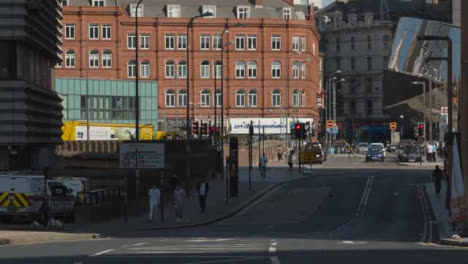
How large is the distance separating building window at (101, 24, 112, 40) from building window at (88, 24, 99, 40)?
0.70 m

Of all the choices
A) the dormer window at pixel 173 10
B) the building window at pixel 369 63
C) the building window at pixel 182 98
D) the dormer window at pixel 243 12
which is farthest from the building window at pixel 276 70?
the building window at pixel 369 63

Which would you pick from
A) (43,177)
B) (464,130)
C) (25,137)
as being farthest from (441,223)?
(25,137)

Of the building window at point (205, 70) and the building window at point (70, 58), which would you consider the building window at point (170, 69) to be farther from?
the building window at point (70, 58)

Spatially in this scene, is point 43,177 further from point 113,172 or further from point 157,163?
point 113,172

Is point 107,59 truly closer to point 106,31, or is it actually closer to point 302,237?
point 106,31

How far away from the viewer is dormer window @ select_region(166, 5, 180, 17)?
4872 inches

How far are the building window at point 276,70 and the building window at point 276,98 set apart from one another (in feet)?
5.91

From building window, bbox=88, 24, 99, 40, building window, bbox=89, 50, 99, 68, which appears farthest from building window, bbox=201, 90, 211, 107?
building window, bbox=88, 24, 99, 40

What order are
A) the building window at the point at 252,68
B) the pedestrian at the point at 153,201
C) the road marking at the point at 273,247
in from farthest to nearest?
the building window at the point at 252,68, the pedestrian at the point at 153,201, the road marking at the point at 273,247

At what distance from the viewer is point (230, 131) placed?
123 m

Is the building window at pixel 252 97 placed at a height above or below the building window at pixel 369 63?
below

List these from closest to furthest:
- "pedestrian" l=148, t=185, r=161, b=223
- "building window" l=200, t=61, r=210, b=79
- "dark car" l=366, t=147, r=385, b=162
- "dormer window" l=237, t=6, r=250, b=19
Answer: "pedestrian" l=148, t=185, r=161, b=223 < "dark car" l=366, t=147, r=385, b=162 < "building window" l=200, t=61, r=210, b=79 < "dormer window" l=237, t=6, r=250, b=19

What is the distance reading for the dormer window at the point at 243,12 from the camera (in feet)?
410

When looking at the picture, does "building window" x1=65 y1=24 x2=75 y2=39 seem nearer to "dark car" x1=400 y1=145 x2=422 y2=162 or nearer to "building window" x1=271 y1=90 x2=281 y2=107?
"building window" x1=271 y1=90 x2=281 y2=107
